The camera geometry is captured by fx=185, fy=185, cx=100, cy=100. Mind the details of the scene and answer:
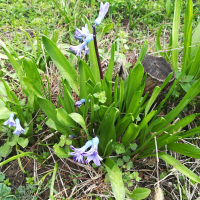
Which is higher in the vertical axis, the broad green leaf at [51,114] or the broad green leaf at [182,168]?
the broad green leaf at [51,114]

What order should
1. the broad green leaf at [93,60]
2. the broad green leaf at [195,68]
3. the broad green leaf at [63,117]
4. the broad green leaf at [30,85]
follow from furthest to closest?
the broad green leaf at [195,68] < the broad green leaf at [93,60] < the broad green leaf at [30,85] < the broad green leaf at [63,117]

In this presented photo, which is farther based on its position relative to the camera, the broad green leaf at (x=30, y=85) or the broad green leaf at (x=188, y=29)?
the broad green leaf at (x=188, y=29)

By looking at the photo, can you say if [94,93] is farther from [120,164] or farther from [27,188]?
[27,188]

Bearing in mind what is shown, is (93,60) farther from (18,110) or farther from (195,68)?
(195,68)

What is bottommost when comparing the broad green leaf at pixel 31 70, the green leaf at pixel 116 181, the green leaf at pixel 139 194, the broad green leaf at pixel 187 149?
the green leaf at pixel 139 194

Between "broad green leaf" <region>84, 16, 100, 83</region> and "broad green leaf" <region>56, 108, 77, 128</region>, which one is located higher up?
"broad green leaf" <region>84, 16, 100, 83</region>

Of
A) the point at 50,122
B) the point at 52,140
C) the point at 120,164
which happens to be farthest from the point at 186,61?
the point at 52,140

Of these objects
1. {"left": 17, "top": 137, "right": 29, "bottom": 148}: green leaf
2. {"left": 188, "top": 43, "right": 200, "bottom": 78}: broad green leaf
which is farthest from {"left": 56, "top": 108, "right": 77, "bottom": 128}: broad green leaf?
{"left": 188, "top": 43, "right": 200, "bottom": 78}: broad green leaf

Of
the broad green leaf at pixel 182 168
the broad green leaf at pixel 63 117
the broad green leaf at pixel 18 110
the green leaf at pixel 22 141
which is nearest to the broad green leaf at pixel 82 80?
the broad green leaf at pixel 63 117

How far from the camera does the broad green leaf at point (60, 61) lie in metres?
1.27

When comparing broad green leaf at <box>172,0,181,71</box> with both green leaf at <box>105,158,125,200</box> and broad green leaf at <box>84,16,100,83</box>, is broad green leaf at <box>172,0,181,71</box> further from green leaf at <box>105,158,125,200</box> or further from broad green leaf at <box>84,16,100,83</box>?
green leaf at <box>105,158,125,200</box>

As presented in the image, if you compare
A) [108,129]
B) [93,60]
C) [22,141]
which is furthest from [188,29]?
[22,141]

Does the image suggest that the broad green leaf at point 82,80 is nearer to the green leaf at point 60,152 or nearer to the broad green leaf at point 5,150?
the green leaf at point 60,152

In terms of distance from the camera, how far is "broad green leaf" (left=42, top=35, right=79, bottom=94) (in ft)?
4.17
